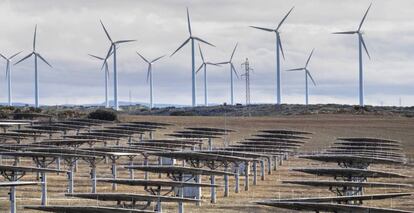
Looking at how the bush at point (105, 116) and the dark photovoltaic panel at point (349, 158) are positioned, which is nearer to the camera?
the dark photovoltaic panel at point (349, 158)

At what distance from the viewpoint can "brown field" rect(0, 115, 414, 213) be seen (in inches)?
2958

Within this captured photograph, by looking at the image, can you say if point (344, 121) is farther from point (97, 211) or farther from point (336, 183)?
point (97, 211)

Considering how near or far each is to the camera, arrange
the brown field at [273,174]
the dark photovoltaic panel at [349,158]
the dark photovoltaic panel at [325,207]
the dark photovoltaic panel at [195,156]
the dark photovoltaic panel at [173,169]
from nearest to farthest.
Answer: the dark photovoltaic panel at [325,207] → the dark photovoltaic panel at [173,169] → the dark photovoltaic panel at [195,156] → the brown field at [273,174] → the dark photovoltaic panel at [349,158]

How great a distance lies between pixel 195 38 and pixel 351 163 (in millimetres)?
97348

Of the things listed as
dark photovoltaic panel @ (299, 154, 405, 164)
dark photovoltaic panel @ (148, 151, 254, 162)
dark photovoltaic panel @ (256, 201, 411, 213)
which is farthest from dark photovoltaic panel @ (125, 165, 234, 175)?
dark photovoltaic panel @ (256, 201, 411, 213)

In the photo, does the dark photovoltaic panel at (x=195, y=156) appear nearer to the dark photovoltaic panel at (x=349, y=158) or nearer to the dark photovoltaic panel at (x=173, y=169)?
the dark photovoltaic panel at (x=349, y=158)

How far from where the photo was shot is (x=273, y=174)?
109438 millimetres

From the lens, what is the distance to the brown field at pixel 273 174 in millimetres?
75125

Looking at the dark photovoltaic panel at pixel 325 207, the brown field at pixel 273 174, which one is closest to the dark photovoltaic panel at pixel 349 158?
the brown field at pixel 273 174

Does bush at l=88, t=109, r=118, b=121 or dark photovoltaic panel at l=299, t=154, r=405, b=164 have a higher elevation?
bush at l=88, t=109, r=118, b=121

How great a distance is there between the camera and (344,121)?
638 feet

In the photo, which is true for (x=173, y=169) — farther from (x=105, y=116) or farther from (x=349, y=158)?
(x=105, y=116)

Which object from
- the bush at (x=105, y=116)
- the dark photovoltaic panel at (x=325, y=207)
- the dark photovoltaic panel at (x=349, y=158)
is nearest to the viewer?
the dark photovoltaic panel at (x=325, y=207)

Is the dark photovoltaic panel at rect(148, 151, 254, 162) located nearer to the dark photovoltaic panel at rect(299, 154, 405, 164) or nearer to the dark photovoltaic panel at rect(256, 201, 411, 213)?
the dark photovoltaic panel at rect(299, 154, 405, 164)
